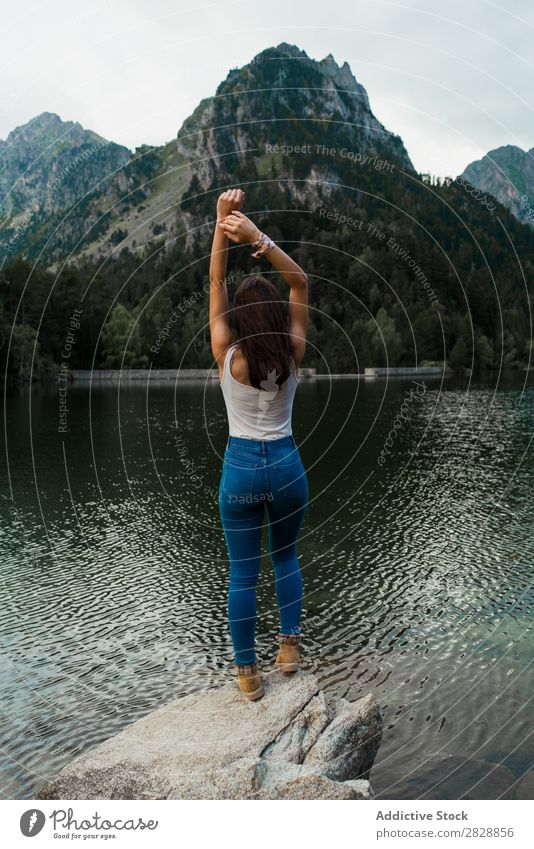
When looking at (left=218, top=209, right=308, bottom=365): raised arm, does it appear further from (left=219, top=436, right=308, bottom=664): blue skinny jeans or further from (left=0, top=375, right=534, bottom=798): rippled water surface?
(left=0, top=375, right=534, bottom=798): rippled water surface

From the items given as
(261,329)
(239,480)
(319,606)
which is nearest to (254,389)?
(261,329)

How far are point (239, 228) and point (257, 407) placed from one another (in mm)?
1154

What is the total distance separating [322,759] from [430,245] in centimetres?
8935

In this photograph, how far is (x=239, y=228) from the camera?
4.38 meters

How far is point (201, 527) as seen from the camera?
1645 cm

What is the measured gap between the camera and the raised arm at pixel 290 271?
440 cm

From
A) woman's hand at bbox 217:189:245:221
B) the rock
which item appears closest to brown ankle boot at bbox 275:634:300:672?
the rock

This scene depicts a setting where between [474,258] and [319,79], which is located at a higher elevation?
[319,79]

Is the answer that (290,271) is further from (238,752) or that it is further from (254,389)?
(238,752)

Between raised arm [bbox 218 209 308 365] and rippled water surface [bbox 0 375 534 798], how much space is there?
155 inches

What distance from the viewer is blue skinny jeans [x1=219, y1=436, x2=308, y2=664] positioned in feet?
15.0

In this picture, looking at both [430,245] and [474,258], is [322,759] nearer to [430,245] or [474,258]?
[430,245]

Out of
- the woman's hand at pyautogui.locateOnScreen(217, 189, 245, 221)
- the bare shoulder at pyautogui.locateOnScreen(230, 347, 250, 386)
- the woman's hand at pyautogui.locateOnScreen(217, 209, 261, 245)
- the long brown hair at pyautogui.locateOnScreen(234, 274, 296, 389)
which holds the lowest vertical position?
the bare shoulder at pyautogui.locateOnScreen(230, 347, 250, 386)
